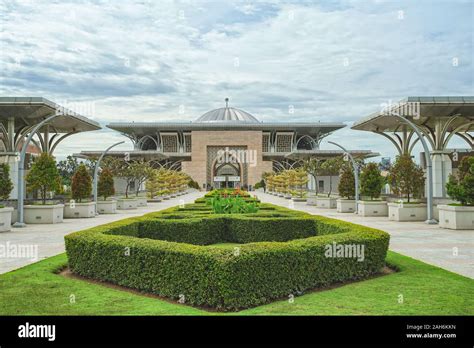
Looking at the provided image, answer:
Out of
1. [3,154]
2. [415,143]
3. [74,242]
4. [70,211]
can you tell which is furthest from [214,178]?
[74,242]

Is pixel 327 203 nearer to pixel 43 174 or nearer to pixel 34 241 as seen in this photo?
pixel 43 174

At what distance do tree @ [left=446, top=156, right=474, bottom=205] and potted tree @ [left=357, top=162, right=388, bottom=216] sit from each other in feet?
22.5

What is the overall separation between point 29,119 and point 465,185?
28772 mm

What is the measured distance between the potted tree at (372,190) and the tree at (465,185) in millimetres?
6845

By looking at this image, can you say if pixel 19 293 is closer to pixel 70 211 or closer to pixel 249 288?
pixel 249 288

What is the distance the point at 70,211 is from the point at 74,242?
53.5 feet

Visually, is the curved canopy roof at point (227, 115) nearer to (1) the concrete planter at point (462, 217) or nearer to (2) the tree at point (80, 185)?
(2) the tree at point (80, 185)

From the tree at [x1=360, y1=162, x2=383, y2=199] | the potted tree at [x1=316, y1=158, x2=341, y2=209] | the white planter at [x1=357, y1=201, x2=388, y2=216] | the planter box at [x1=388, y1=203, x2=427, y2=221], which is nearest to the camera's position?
the planter box at [x1=388, y1=203, x2=427, y2=221]

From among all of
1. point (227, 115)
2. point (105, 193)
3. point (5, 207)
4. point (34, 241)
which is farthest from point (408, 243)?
point (227, 115)

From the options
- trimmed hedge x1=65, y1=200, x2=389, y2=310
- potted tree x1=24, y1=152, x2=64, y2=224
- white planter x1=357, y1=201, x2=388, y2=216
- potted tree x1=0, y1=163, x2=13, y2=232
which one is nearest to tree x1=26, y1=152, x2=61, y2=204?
potted tree x1=24, y1=152, x2=64, y2=224

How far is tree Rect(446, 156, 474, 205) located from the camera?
1777 cm

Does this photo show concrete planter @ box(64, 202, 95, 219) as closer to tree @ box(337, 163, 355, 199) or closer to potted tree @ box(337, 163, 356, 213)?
potted tree @ box(337, 163, 356, 213)

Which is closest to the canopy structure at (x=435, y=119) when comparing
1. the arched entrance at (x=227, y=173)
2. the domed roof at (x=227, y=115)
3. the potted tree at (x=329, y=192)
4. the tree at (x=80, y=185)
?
the potted tree at (x=329, y=192)

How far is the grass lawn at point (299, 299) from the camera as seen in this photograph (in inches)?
258
